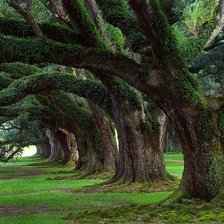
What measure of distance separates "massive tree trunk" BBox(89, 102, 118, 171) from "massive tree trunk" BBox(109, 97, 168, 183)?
238 inches

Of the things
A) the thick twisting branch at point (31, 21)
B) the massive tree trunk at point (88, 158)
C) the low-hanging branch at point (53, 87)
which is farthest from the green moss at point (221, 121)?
the massive tree trunk at point (88, 158)

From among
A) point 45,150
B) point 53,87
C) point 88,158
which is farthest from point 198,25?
point 45,150

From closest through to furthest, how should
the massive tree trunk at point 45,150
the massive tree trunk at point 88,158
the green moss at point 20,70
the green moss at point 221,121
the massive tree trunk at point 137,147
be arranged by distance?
the green moss at point 221,121 < the massive tree trunk at point 137,147 < the green moss at point 20,70 < the massive tree trunk at point 88,158 < the massive tree trunk at point 45,150

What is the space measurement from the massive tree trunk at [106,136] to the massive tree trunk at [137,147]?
604cm

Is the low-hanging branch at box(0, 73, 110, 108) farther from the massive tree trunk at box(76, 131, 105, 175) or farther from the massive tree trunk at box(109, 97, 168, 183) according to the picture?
the massive tree trunk at box(76, 131, 105, 175)

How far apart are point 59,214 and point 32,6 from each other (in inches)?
302

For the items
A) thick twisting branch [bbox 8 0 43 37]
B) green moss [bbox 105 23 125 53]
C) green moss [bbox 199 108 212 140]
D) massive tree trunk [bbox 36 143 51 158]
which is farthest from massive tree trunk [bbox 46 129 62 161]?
green moss [bbox 199 108 212 140]

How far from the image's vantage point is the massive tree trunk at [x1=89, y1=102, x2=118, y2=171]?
25906 millimetres

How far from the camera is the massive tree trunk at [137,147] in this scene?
62.5 ft

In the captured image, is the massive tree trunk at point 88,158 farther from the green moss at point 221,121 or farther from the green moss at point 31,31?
the green moss at point 221,121

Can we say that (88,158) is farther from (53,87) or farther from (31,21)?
(31,21)

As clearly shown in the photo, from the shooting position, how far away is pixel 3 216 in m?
12.8

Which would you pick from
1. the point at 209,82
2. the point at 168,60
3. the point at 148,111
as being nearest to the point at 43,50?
the point at 168,60

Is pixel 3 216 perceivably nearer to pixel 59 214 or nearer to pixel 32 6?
pixel 59 214
